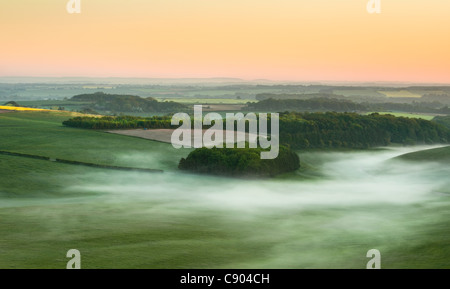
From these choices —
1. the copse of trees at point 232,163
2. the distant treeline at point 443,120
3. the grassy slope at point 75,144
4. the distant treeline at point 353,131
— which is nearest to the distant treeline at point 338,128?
the distant treeline at point 353,131

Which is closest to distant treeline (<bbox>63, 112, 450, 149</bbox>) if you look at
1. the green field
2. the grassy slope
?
the grassy slope

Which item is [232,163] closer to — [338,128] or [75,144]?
[75,144]

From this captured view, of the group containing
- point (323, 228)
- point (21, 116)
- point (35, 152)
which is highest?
point (21, 116)

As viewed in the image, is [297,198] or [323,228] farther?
[297,198]

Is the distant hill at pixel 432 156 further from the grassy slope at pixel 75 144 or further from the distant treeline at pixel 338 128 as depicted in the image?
the grassy slope at pixel 75 144

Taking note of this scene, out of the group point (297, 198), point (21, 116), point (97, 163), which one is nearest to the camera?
point (297, 198)

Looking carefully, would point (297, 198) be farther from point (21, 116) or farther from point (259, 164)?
point (21, 116)

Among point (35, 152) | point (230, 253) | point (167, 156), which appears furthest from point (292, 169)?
point (230, 253)
